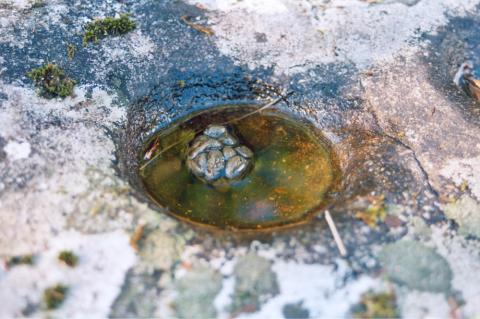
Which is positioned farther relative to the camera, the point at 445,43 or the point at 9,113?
the point at 445,43

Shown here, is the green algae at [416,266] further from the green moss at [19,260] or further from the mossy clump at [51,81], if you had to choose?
the mossy clump at [51,81]

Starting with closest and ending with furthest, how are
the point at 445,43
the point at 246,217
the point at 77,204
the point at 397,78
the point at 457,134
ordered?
the point at 77,204 → the point at 246,217 → the point at 457,134 → the point at 397,78 → the point at 445,43

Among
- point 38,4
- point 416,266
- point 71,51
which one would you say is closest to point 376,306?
point 416,266

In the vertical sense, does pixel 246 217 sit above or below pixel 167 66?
below

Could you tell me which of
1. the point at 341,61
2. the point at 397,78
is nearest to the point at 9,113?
the point at 341,61

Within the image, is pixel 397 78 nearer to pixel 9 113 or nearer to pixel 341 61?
pixel 341 61

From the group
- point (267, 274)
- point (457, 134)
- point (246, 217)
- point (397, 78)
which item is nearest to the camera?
point (267, 274)
